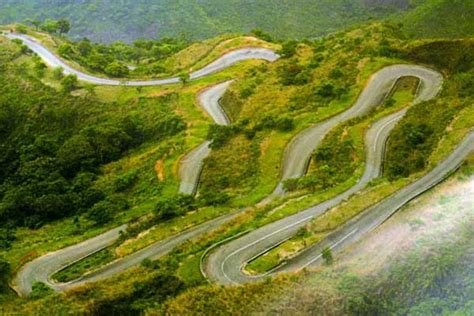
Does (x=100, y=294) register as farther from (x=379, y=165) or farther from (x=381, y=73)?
(x=381, y=73)

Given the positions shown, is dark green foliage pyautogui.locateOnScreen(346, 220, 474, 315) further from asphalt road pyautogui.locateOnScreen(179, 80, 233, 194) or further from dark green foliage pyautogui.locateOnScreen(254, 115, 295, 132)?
dark green foliage pyautogui.locateOnScreen(254, 115, 295, 132)

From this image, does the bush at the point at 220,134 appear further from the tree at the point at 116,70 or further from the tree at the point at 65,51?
the tree at the point at 65,51

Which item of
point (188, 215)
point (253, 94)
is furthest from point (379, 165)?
point (253, 94)

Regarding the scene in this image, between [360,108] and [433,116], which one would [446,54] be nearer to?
[360,108]

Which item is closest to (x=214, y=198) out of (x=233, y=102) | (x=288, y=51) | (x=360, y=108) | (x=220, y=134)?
(x=220, y=134)

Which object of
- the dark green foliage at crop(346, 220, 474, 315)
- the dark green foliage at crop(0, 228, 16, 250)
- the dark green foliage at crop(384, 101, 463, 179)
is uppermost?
the dark green foliage at crop(384, 101, 463, 179)

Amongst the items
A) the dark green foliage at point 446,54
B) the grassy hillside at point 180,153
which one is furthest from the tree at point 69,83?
the dark green foliage at point 446,54

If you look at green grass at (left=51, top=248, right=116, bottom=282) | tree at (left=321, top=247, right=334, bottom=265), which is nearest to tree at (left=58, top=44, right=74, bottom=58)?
green grass at (left=51, top=248, right=116, bottom=282)
